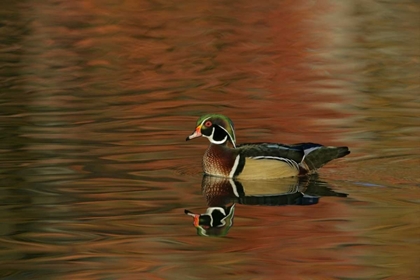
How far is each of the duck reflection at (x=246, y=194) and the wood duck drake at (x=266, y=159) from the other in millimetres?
79

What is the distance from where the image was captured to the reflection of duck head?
35.7ft

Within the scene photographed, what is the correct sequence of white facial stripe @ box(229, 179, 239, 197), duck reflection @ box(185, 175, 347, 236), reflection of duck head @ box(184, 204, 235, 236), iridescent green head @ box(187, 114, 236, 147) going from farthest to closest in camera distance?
iridescent green head @ box(187, 114, 236, 147), white facial stripe @ box(229, 179, 239, 197), duck reflection @ box(185, 175, 347, 236), reflection of duck head @ box(184, 204, 235, 236)

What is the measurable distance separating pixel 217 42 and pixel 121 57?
2.98 metres

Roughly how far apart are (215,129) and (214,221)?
2.39m

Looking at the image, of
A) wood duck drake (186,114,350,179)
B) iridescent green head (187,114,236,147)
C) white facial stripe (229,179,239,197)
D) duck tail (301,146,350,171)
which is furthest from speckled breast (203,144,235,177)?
duck tail (301,146,350,171)

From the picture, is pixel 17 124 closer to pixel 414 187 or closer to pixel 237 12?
pixel 414 187

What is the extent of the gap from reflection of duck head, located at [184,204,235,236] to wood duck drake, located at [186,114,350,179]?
1.14 metres

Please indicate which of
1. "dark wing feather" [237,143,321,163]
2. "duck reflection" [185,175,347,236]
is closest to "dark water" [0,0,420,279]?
"duck reflection" [185,175,347,236]

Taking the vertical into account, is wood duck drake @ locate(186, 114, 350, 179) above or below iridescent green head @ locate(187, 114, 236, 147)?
below

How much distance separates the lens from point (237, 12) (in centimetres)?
3266

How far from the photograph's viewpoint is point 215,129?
13508mm

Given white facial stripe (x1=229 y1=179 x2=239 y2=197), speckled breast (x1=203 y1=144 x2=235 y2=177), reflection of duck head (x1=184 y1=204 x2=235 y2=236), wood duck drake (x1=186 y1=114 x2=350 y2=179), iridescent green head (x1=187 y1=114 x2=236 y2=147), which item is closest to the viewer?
reflection of duck head (x1=184 y1=204 x2=235 y2=236)

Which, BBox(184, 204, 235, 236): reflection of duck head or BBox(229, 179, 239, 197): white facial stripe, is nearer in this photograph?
BBox(184, 204, 235, 236): reflection of duck head

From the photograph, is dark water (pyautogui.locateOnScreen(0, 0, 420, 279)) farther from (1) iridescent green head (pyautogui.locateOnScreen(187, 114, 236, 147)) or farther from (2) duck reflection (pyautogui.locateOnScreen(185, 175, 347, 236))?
(1) iridescent green head (pyautogui.locateOnScreen(187, 114, 236, 147))
